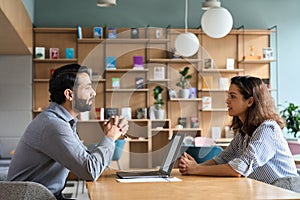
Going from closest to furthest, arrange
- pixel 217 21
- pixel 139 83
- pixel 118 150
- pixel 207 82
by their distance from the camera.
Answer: pixel 217 21 < pixel 118 150 < pixel 139 83 < pixel 207 82

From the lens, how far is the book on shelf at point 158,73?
9172mm

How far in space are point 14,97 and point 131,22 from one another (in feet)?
7.67

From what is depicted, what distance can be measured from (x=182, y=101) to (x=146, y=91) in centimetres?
64

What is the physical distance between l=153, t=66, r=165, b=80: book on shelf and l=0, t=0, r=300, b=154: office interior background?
747mm

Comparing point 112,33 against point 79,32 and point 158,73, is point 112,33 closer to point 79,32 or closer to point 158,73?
point 79,32

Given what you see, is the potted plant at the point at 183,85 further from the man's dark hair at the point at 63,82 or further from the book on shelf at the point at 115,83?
the man's dark hair at the point at 63,82

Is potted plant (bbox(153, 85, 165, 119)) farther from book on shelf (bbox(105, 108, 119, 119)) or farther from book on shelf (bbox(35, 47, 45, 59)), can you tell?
book on shelf (bbox(35, 47, 45, 59))

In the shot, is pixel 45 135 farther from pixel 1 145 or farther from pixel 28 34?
pixel 1 145

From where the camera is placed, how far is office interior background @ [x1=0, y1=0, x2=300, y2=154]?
28.5 feet

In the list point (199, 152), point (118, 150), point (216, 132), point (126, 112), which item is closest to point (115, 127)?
point (199, 152)

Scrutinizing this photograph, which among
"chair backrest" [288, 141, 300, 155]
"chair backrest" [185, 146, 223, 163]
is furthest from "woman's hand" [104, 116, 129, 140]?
"chair backrest" [288, 141, 300, 155]

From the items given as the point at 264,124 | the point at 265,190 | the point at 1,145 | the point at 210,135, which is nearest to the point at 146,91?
the point at 210,135

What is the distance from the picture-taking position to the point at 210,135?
30.4 ft

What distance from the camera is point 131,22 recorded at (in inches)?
363
